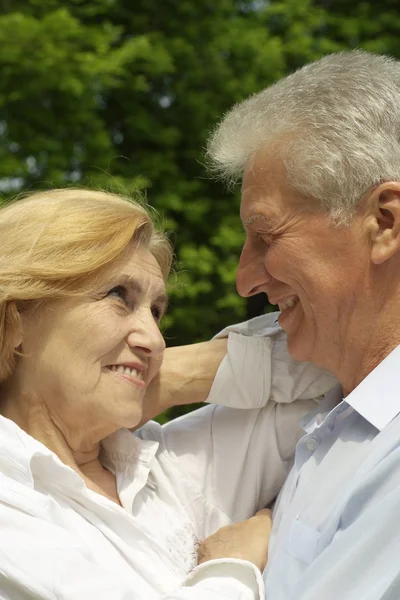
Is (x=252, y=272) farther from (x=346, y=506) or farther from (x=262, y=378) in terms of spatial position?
(x=346, y=506)

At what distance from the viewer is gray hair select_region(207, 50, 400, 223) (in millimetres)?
2455

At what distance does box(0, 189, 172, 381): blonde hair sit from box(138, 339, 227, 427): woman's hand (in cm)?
44

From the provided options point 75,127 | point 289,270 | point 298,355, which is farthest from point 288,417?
point 75,127

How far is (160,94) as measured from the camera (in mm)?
6227

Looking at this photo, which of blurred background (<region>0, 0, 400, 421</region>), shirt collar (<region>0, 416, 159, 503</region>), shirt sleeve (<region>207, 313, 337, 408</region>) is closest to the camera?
shirt collar (<region>0, 416, 159, 503</region>)

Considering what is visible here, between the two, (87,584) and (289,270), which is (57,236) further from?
(87,584)

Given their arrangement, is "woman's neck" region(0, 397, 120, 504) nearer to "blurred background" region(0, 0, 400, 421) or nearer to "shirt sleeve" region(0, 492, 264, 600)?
"shirt sleeve" region(0, 492, 264, 600)

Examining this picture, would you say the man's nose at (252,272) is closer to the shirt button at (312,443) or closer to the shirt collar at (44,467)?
the shirt button at (312,443)

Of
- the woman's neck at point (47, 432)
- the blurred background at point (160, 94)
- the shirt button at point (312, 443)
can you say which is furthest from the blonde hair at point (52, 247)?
the blurred background at point (160, 94)

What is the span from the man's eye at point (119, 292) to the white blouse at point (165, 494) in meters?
0.41

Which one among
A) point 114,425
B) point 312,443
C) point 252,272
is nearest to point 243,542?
point 312,443

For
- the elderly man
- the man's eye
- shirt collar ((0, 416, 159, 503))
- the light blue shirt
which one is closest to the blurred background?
shirt collar ((0, 416, 159, 503))

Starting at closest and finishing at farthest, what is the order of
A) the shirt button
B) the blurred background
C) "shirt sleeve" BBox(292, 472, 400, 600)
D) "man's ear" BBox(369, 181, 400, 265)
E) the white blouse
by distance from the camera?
"shirt sleeve" BBox(292, 472, 400, 600), the white blouse, "man's ear" BBox(369, 181, 400, 265), the shirt button, the blurred background

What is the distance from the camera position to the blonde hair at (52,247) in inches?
104
